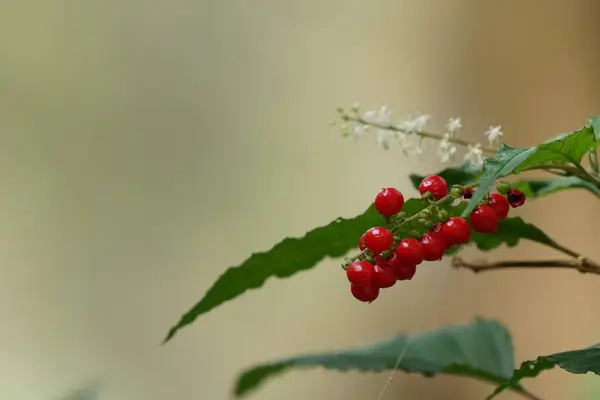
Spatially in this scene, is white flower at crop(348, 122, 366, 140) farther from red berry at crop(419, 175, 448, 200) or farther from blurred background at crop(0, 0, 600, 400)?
blurred background at crop(0, 0, 600, 400)

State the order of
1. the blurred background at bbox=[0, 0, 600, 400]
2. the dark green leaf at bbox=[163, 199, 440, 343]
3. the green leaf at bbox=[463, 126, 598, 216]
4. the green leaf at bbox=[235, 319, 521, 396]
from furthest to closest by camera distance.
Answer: the blurred background at bbox=[0, 0, 600, 400], the green leaf at bbox=[235, 319, 521, 396], the dark green leaf at bbox=[163, 199, 440, 343], the green leaf at bbox=[463, 126, 598, 216]

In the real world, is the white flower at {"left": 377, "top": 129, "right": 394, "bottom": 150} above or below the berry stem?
above

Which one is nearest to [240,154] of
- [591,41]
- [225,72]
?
[225,72]

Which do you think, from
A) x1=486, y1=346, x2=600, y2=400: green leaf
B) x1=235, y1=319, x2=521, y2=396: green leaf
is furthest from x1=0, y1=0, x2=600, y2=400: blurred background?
x1=486, y1=346, x2=600, y2=400: green leaf

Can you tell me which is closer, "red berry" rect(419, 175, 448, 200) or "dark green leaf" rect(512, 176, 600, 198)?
"red berry" rect(419, 175, 448, 200)

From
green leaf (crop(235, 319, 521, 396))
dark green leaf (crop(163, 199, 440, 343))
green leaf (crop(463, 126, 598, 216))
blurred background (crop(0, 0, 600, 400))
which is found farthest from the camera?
blurred background (crop(0, 0, 600, 400))

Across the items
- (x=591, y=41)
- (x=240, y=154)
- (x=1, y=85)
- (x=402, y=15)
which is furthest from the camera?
(x=591, y=41)

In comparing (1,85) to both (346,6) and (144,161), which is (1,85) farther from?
(346,6)
